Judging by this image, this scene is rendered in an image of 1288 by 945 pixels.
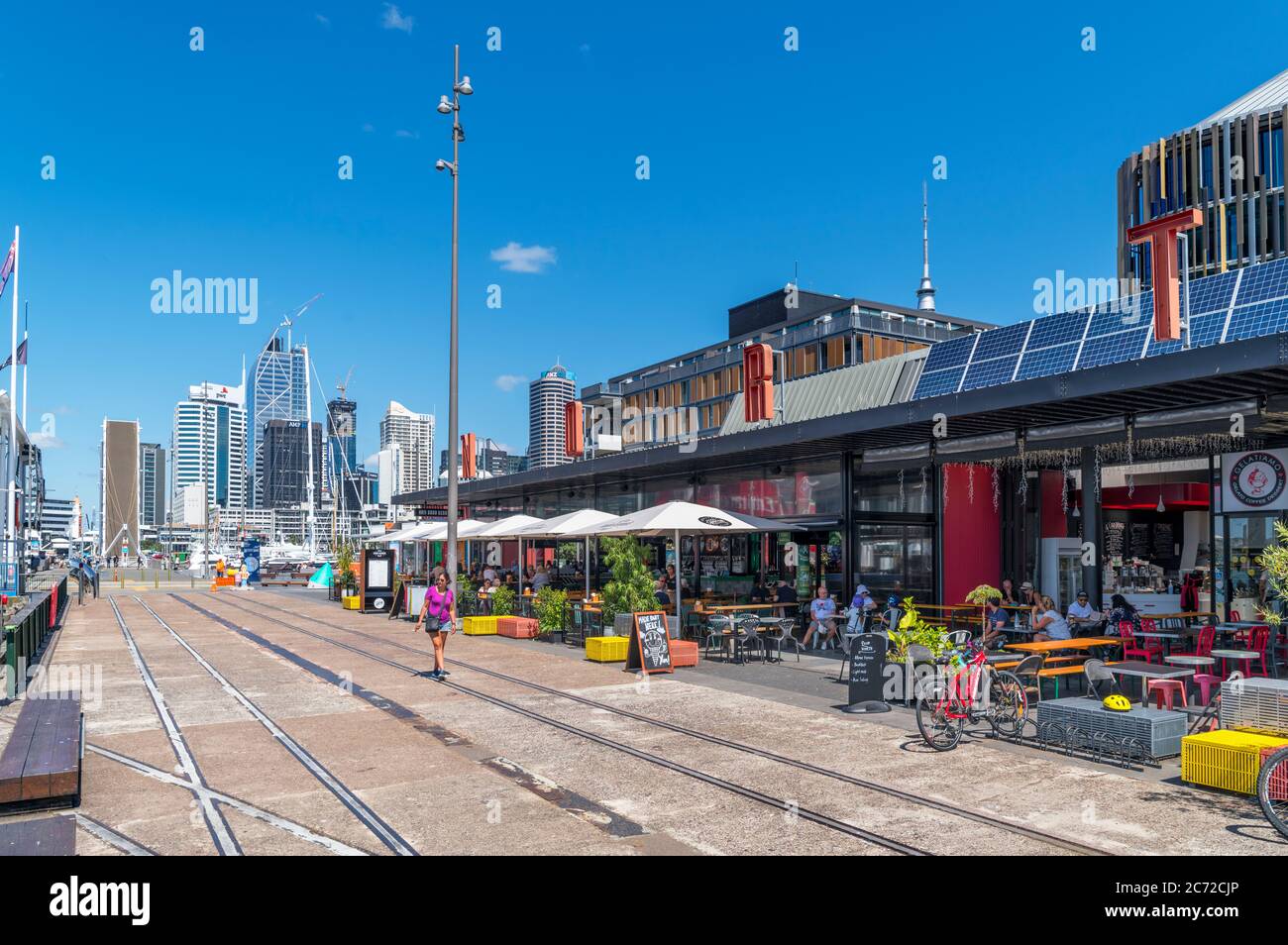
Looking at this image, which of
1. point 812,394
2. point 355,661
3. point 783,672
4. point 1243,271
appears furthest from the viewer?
point 812,394

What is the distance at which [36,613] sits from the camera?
1833 cm

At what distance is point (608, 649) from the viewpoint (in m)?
17.4

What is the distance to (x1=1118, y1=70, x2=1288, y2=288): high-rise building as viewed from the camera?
60.3 m

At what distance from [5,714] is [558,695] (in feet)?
23.5

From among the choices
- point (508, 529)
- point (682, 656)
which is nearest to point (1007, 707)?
point (682, 656)

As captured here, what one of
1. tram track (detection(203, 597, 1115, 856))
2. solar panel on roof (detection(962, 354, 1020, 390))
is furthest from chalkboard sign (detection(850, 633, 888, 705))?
solar panel on roof (detection(962, 354, 1020, 390))

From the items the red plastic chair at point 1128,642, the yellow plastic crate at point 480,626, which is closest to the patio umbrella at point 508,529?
the yellow plastic crate at point 480,626

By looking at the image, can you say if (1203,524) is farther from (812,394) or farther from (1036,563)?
(812,394)

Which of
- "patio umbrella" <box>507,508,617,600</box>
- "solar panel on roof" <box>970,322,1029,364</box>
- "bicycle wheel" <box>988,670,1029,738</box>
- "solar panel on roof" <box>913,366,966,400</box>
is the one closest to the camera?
"bicycle wheel" <box>988,670,1029,738</box>

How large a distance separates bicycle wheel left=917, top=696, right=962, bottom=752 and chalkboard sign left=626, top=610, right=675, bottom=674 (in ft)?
21.4

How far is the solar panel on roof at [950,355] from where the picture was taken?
86.2 feet

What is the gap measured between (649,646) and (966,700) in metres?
6.84

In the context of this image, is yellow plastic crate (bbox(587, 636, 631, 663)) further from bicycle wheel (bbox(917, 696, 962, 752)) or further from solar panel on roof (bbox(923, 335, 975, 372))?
solar panel on roof (bbox(923, 335, 975, 372))
